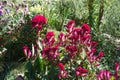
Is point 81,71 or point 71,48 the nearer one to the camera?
point 81,71

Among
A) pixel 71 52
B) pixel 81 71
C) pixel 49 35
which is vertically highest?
pixel 49 35

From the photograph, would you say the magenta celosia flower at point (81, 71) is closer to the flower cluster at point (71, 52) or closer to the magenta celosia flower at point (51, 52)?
the flower cluster at point (71, 52)

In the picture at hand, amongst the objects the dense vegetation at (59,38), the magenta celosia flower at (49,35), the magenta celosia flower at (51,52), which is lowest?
the dense vegetation at (59,38)

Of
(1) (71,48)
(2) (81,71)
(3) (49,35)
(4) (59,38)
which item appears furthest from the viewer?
(4) (59,38)

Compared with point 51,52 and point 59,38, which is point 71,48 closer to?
point 51,52

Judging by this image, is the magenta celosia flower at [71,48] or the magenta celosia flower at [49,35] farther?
the magenta celosia flower at [49,35]

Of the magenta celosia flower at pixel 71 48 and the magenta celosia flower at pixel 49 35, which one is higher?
the magenta celosia flower at pixel 49 35

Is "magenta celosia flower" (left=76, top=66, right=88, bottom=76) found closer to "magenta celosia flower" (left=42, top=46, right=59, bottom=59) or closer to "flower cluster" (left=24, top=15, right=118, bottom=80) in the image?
"flower cluster" (left=24, top=15, right=118, bottom=80)

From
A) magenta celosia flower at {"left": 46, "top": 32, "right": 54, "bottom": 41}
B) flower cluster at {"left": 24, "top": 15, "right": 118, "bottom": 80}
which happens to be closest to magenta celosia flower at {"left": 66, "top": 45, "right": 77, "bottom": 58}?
flower cluster at {"left": 24, "top": 15, "right": 118, "bottom": 80}

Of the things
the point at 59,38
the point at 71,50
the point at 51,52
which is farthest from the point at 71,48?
the point at 59,38

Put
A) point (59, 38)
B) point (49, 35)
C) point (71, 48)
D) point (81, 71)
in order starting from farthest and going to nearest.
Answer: point (59, 38) < point (49, 35) < point (71, 48) < point (81, 71)

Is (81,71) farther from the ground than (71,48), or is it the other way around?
(71,48)

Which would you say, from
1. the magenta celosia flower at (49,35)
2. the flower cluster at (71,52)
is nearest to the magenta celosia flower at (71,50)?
the flower cluster at (71,52)

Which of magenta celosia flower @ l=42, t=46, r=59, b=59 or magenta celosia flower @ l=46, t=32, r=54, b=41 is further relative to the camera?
magenta celosia flower @ l=46, t=32, r=54, b=41
